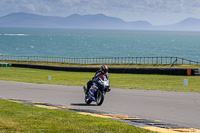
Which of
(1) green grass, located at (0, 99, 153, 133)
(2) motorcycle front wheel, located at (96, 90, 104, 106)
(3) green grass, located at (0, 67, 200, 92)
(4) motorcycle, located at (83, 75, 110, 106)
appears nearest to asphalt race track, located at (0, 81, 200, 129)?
(2) motorcycle front wheel, located at (96, 90, 104, 106)

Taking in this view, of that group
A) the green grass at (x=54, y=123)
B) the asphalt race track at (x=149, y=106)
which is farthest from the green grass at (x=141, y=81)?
Result: the green grass at (x=54, y=123)

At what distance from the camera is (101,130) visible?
9398 mm

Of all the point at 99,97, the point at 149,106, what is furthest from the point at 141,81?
the point at 149,106

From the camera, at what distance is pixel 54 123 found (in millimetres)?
10320

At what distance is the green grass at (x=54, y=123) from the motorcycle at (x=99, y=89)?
8.24 feet

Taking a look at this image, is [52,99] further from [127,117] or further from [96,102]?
[127,117]

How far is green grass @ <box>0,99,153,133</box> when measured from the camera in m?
9.39

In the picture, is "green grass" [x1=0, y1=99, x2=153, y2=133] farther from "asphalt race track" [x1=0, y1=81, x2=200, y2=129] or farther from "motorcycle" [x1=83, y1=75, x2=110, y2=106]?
"motorcycle" [x1=83, y1=75, x2=110, y2=106]

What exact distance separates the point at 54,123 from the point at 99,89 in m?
4.80

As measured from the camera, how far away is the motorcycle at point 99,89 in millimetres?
14586

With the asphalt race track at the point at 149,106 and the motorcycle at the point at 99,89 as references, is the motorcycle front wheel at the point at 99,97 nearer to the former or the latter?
the motorcycle at the point at 99,89

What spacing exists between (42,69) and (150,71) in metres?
23.6

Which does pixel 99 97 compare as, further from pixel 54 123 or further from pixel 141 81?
pixel 141 81

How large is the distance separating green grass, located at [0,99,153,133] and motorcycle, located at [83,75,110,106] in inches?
98.9
